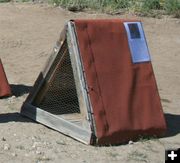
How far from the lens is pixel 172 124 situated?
734cm

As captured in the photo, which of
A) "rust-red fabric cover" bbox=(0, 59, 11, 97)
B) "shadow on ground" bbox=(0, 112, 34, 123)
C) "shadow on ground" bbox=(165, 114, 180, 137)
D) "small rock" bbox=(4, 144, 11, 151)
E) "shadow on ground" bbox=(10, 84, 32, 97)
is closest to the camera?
"small rock" bbox=(4, 144, 11, 151)

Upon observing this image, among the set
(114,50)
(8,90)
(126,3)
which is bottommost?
(126,3)

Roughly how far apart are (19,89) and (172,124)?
2.22 meters

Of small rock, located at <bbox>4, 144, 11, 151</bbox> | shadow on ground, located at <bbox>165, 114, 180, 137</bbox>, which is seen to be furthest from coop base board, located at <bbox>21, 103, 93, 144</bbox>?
shadow on ground, located at <bbox>165, 114, 180, 137</bbox>

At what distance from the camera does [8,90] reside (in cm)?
785

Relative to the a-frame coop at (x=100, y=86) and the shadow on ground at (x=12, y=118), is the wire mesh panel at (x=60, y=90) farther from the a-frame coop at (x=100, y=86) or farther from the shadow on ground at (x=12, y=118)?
the shadow on ground at (x=12, y=118)

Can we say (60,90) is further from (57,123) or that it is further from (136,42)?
(136,42)

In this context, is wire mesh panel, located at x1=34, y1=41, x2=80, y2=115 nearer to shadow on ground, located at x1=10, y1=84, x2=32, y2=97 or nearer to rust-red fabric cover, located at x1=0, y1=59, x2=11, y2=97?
rust-red fabric cover, located at x1=0, y1=59, x2=11, y2=97

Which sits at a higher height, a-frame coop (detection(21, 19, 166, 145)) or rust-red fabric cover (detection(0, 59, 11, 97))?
a-frame coop (detection(21, 19, 166, 145))

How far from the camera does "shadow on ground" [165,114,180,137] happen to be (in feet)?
22.9

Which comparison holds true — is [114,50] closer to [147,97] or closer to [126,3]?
[147,97]

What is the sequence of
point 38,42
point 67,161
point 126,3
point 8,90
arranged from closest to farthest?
point 67,161
point 8,90
point 38,42
point 126,3

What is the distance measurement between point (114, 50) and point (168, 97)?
2.55 m

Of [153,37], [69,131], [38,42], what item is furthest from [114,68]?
[153,37]
